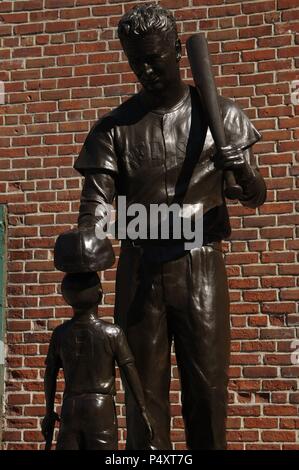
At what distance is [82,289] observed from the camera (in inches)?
144

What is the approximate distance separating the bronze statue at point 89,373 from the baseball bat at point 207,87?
67 centimetres

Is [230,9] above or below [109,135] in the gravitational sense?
above

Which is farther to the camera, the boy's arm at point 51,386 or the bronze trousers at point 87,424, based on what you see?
the boy's arm at point 51,386

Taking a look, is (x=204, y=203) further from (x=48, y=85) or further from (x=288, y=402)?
(x=48, y=85)

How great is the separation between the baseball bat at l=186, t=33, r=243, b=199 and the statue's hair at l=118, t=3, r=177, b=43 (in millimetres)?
119

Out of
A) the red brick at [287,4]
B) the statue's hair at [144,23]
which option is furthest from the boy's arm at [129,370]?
the red brick at [287,4]

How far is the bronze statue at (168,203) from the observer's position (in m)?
3.77

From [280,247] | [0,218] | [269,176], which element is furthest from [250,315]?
[0,218]

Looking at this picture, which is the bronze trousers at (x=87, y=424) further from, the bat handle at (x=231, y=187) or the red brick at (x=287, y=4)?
the red brick at (x=287, y=4)

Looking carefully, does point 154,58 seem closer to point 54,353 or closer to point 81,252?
point 81,252

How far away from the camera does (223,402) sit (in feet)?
12.5

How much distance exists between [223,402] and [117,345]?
491mm

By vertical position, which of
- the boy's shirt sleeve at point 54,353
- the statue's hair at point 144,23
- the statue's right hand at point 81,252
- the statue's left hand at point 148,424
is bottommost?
the statue's left hand at point 148,424

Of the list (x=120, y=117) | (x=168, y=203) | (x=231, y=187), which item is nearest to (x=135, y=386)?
(x=168, y=203)
